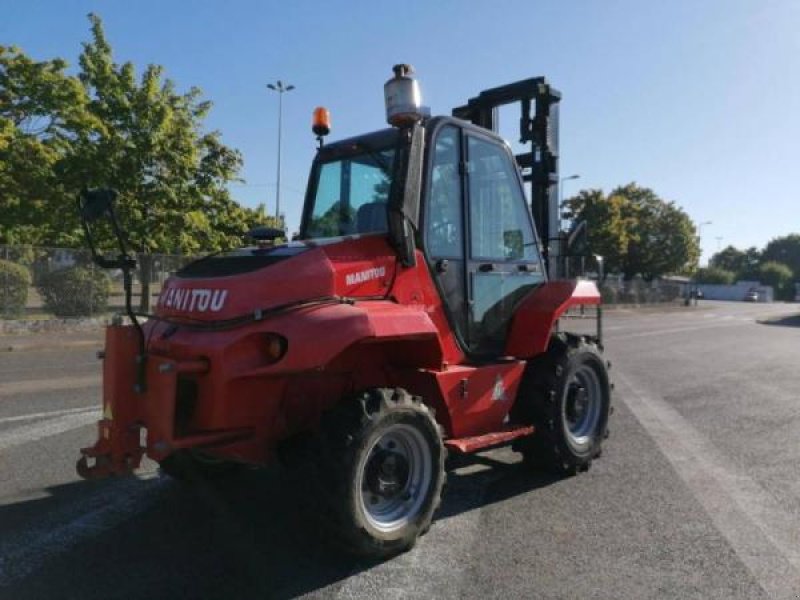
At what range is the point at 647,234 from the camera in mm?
56531

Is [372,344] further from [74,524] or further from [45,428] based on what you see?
[45,428]

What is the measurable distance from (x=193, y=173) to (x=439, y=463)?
72.6ft

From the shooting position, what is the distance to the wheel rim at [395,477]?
13.2ft

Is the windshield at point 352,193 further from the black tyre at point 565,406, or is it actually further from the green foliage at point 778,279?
the green foliage at point 778,279

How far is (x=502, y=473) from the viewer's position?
5.65 m

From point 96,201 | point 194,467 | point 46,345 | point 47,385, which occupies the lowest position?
point 46,345

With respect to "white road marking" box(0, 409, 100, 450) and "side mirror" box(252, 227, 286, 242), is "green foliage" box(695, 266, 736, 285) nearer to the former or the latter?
"white road marking" box(0, 409, 100, 450)

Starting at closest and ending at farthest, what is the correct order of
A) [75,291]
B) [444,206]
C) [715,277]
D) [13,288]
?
[444,206] < [13,288] < [75,291] < [715,277]

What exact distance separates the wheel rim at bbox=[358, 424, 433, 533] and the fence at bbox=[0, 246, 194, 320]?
1365 cm

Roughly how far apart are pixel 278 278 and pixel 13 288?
16.2 m

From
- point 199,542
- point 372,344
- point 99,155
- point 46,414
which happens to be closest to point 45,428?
point 46,414

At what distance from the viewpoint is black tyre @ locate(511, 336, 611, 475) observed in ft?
17.7

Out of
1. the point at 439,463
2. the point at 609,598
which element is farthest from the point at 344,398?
the point at 609,598

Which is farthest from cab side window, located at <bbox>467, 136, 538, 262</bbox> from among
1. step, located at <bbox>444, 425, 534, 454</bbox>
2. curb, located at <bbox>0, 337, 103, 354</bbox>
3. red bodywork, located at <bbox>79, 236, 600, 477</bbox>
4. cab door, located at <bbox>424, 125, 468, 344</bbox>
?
curb, located at <bbox>0, 337, 103, 354</bbox>
